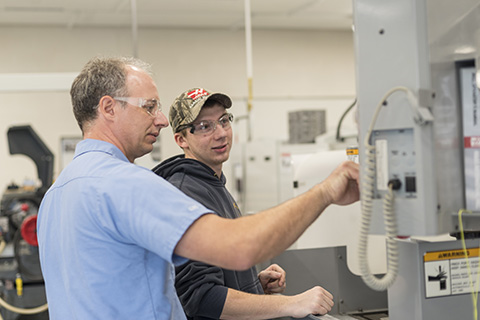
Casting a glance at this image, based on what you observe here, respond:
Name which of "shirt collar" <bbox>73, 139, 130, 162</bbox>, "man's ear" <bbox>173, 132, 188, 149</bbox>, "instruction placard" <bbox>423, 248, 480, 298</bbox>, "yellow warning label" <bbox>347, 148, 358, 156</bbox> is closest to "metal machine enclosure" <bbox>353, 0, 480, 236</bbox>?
"instruction placard" <bbox>423, 248, 480, 298</bbox>

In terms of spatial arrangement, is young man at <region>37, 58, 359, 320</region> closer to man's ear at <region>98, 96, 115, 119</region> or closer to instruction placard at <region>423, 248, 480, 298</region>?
man's ear at <region>98, 96, 115, 119</region>

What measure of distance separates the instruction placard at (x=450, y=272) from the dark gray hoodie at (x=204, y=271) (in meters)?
0.57

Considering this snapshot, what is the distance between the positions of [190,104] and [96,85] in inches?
20.2

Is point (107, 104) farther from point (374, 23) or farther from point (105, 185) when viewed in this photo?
point (374, 23)

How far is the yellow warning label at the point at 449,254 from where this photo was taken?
1350 millimetres

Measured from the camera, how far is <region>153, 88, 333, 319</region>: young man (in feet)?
5.32

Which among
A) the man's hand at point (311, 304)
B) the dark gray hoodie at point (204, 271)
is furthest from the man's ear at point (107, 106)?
the man's hand at point (311, 304)

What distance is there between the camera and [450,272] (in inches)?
54.2

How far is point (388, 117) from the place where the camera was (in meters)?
1.17

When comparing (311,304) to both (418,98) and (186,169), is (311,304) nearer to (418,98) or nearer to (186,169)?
(186,169)

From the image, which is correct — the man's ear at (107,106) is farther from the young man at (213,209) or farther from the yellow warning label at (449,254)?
the yellow warning label at (449,254)

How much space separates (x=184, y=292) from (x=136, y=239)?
483 mm

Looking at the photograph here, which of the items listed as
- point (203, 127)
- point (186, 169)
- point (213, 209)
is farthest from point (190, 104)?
point (213, 209)

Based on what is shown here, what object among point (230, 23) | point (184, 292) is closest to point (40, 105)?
point (230, 23)
